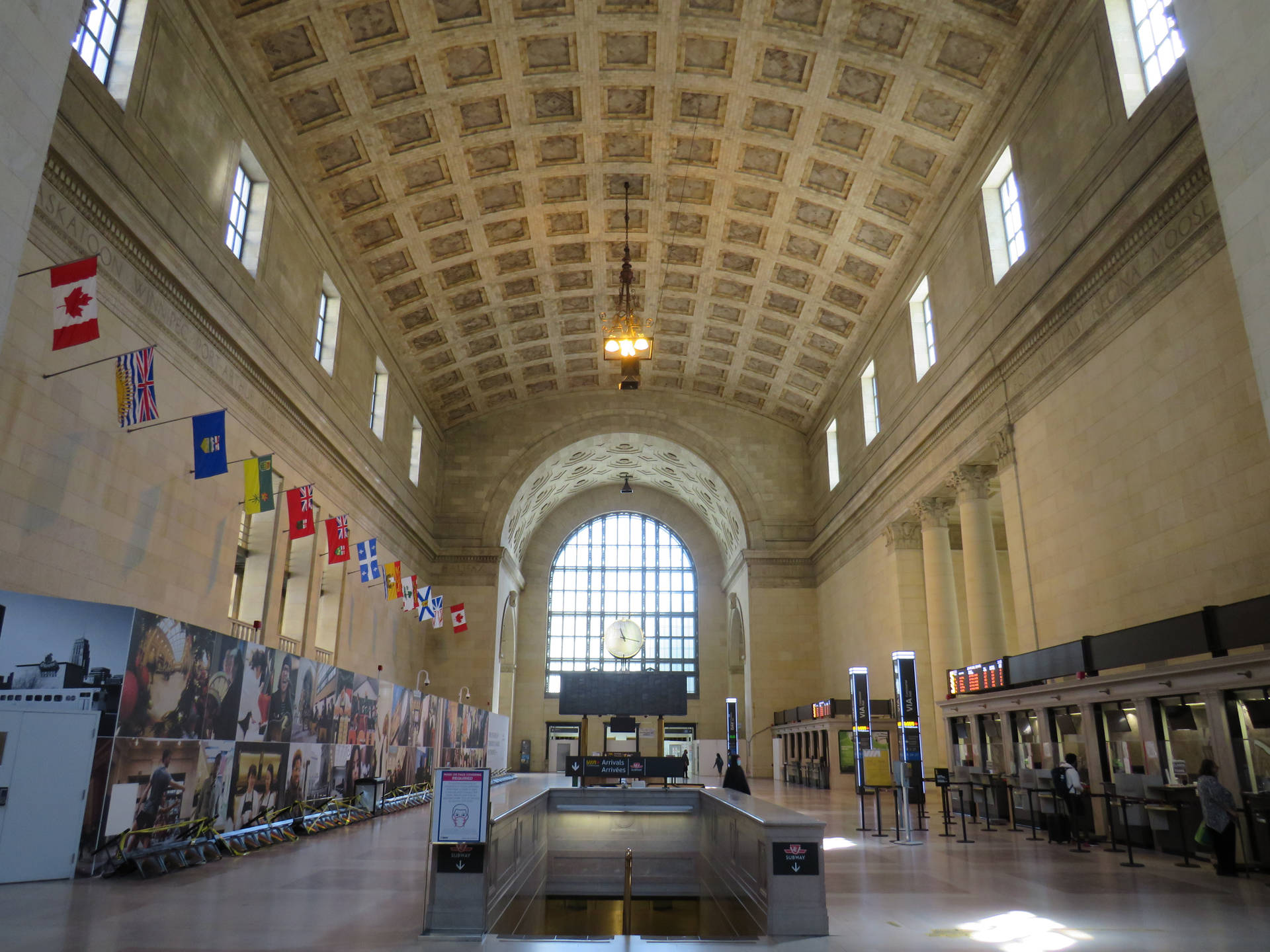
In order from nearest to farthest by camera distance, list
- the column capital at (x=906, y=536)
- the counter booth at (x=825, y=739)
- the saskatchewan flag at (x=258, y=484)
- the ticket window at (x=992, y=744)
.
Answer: the saskatchewan flag at (x=258, y=484), the ticket window at (x=992, y=744), the counter booth at (x=825, y=739), the column capital at (x=906, y=536)

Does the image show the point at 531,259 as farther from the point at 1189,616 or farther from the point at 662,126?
the point at 1189,616

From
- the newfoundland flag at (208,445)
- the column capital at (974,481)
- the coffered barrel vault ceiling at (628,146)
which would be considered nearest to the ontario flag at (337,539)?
the newfoundland flag at (208,445)

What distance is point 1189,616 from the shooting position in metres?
9.96

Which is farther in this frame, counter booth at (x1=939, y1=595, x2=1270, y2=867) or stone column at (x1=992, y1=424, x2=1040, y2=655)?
stone column at (x1=992, y1=424, x2=1040, y2=655)

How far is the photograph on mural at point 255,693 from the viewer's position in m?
11.5

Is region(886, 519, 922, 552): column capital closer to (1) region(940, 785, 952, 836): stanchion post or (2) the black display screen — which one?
(2) the black display screen

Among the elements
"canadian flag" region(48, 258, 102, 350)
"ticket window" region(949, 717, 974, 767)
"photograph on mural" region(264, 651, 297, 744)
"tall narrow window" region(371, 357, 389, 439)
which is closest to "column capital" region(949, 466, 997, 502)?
"ticket window" region(949, 717, 974, 767)

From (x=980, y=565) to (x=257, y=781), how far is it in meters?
14.5

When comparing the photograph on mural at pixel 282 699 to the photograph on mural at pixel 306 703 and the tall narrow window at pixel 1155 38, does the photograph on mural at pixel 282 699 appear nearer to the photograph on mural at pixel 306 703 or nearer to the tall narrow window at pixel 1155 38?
the photograph on mural at pixel 306 703

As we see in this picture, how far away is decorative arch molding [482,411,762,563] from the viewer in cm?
3231

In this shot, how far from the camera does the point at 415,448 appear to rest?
29.6 meters

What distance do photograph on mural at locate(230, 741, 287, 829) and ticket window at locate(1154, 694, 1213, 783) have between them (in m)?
11.5

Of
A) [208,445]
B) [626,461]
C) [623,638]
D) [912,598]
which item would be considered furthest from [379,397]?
[912,598]

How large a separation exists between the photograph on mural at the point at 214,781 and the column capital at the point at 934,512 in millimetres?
16429
